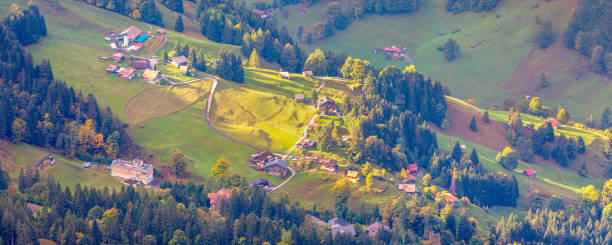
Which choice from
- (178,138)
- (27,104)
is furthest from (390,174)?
(27,104)

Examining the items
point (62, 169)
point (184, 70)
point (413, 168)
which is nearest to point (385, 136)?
point (413, 168)

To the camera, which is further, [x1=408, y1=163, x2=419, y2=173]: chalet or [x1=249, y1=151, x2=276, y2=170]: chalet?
[x1=408, y1=163, x2=419, y2=173]: chalet

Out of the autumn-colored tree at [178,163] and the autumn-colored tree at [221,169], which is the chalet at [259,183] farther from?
the autumn-colored tree at [178,163]

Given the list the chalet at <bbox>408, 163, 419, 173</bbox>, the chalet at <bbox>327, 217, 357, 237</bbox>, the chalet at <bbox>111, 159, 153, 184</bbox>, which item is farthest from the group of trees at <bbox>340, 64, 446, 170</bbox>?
the chalet at <bbox>111, 159, 153, 184</bbox>

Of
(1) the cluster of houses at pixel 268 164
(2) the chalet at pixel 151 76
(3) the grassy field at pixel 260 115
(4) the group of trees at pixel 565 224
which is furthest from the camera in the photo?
(2) the chalet at pixel 151 76

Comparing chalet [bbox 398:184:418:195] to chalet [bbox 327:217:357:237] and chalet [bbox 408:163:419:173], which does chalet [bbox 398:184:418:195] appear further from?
chalet [bbox 327:217:357:237]

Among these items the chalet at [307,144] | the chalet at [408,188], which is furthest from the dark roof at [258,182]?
the chalet at [408,188]

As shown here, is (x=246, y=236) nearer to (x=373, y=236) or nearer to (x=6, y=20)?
(x=373, y=236)
